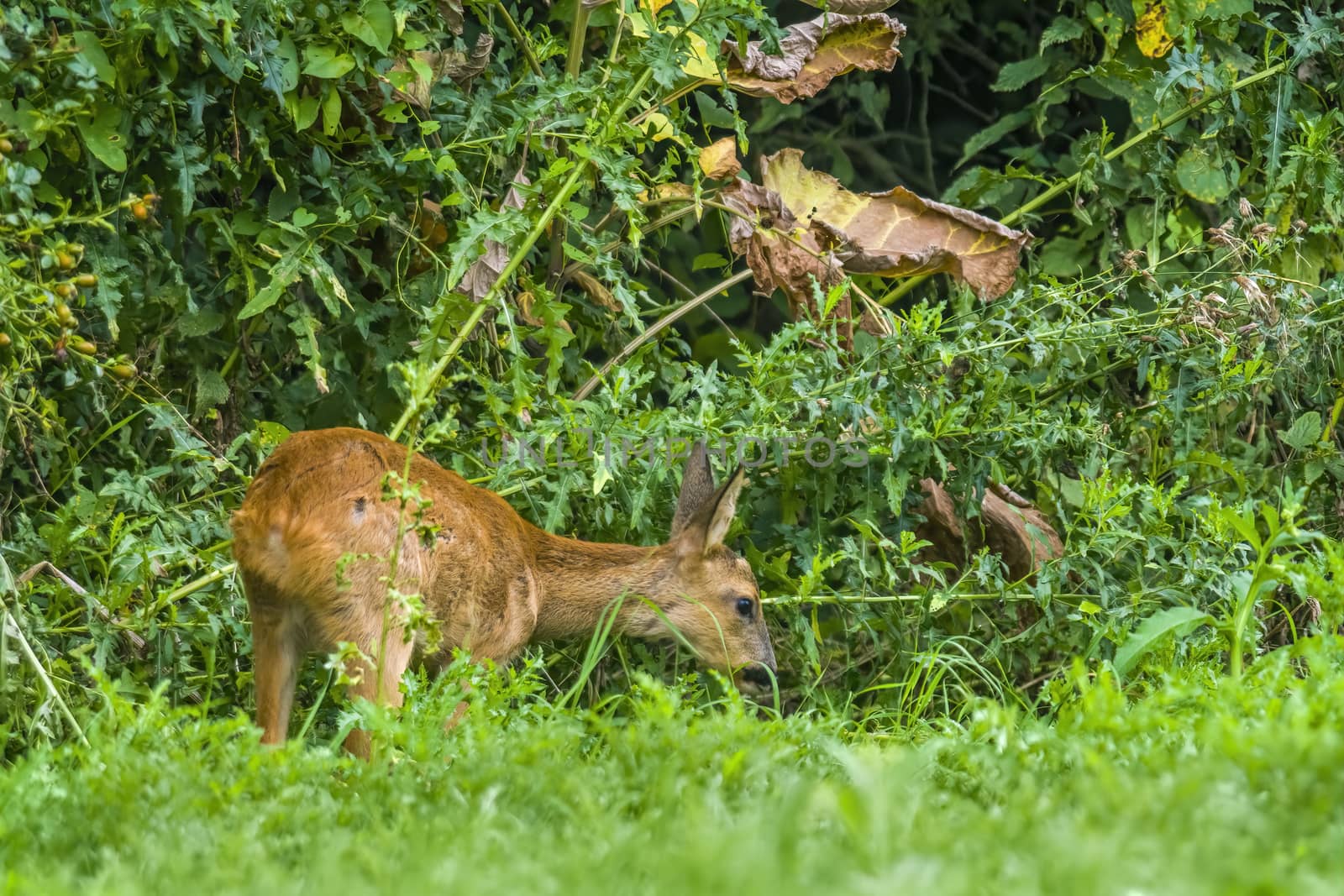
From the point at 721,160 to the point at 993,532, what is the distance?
175 cm

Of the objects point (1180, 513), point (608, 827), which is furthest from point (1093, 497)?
point (608, 827)

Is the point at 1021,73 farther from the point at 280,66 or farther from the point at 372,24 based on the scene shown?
the point at 280,66

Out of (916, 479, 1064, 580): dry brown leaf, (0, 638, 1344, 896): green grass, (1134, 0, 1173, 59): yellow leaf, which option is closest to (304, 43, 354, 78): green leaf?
(0, 638, 1344, 896): green grass

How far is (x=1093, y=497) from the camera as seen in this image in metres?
4.84

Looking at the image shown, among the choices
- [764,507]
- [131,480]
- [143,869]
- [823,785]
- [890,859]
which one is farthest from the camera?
[764,507]

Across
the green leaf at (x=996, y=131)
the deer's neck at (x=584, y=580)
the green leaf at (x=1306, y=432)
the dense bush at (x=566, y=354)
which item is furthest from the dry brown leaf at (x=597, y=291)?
the green leaf at (x=1306, y=432)

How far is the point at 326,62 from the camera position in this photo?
4.82 metres

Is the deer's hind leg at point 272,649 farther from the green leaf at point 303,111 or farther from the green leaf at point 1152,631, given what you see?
the green leaf at point 1152,631

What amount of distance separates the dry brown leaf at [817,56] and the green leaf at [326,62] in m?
1.46

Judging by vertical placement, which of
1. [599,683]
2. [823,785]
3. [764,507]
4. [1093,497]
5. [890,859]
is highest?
[890,859]

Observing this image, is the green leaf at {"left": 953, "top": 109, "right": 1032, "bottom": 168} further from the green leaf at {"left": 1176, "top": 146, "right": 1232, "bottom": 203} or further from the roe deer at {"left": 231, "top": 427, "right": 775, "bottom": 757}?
the roe deer at {"left": 231, "top": 427, "right": 775, "bottom": 757}

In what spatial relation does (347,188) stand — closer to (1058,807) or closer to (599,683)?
(599,683)

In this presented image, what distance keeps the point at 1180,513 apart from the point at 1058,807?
292 centimetres

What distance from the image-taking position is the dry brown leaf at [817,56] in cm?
559
